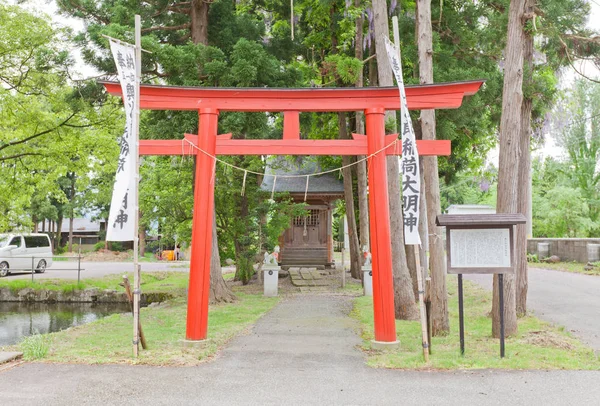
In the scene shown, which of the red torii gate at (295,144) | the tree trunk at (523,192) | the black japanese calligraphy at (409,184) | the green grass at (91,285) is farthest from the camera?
the green grass at (91,285)

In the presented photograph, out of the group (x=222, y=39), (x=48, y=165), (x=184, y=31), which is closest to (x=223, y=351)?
(x=222, y=39)

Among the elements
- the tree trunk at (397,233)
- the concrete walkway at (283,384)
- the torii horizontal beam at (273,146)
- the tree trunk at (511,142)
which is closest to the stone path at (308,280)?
the tree trunk at (397,233)

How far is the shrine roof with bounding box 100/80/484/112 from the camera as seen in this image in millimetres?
8289

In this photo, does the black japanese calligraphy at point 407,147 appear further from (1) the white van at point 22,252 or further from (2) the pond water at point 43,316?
(1) the white van at point 22,252

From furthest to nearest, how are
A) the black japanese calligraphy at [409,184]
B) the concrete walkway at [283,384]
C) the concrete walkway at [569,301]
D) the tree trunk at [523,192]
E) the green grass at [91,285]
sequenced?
the green grass at [91,285]
the tree trunk at [523,192]
the concrete walkway at [569,301]
the black japanese calligraphy at [409,184]
the concrete walkway at [283,384]

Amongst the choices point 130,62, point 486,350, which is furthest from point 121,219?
point 486,350

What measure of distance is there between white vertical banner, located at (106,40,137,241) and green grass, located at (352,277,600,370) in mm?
3942

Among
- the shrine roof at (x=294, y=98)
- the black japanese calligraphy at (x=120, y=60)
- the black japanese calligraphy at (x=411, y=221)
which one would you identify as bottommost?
the black japanese calligraphy at (x=411, y=221)

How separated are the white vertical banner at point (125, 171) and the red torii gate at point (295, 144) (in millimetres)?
698

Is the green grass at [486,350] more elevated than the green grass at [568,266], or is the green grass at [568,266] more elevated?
the green grass at [568,266]

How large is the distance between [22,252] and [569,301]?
21376 millimetres

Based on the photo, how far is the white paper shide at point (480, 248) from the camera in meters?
7.23

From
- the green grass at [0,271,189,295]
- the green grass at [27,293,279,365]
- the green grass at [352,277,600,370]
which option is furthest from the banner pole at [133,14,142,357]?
the green grass at [0,271,189,295]

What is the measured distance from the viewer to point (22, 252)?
22.6 metres
